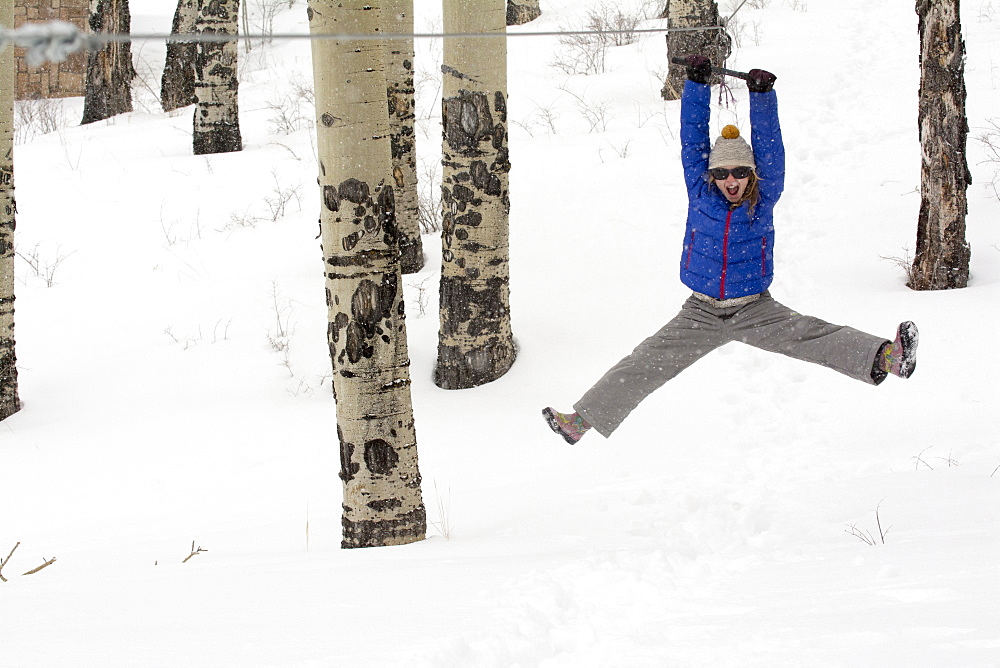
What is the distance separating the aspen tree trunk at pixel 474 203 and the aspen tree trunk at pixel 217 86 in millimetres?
4859

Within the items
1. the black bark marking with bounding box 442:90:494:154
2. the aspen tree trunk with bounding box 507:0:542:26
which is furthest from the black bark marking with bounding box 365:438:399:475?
the aspen tree trunk with bounding box 507:0:542:26

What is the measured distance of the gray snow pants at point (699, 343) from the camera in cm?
388

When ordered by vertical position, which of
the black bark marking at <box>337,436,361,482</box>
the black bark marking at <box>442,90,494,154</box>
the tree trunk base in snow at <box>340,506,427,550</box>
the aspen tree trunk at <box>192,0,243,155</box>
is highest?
the aspen tree trunk at <box>192,0,243,155</box>

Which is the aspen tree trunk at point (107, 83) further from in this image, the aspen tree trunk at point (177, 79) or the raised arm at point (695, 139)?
the raised arm at point (695, 139)

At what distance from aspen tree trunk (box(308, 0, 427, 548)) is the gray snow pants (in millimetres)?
861

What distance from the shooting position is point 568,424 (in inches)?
159

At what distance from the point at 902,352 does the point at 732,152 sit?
1.03m

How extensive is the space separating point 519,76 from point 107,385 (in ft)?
22.9

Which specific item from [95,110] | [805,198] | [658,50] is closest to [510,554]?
[805,198]

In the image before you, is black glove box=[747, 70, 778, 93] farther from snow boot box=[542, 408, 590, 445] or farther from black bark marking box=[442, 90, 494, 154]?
black bark marking box=[442, 90, 494, 154]

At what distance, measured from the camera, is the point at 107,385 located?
620cm

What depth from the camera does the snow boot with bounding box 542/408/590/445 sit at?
4.02m

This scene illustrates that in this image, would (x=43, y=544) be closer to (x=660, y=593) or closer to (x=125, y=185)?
(x=660, y=593)

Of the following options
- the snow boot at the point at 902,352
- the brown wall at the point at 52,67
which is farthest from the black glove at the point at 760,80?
the brown wall at the point at 52,67
